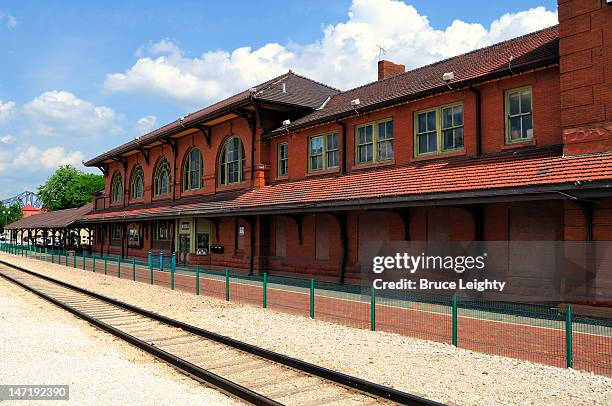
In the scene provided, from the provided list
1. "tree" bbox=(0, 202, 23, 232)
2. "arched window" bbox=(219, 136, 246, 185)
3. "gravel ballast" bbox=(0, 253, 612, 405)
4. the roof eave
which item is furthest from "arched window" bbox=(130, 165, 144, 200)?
"tree" bbox=(0, 202, 23, 232)

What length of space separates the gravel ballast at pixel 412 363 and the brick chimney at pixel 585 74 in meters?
6.24

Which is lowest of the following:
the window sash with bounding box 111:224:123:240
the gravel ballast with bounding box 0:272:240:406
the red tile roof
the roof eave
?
the gravel ballast with bounding box 0:272:240:406

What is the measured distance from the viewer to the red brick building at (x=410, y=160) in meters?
11.6

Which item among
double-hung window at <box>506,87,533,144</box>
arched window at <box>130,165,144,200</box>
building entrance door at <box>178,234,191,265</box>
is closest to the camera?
double-hung window at <box>506,87,533,144</box>

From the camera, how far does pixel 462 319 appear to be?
1102 cm

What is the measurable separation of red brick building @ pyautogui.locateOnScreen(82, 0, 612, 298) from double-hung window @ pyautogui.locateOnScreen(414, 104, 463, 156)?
44mm

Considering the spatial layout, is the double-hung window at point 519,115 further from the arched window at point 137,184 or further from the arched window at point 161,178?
the arched window at point 137,184

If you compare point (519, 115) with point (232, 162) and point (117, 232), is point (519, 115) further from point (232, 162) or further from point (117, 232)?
point (117, 232)

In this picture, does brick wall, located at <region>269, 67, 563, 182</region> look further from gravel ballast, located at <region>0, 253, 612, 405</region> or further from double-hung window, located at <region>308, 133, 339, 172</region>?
gravel ballast, located at <region>0, 253, 612, 405</region>

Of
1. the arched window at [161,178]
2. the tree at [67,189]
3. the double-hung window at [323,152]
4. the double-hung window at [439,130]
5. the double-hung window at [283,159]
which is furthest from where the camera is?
the tree at [67,189]

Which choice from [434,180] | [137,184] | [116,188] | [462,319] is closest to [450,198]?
[434,180]

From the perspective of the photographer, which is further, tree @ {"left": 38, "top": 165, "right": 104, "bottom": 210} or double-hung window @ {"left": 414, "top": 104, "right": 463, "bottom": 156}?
tree @ {"left": 38, "top": 165, "right": 104, "bottom": 210}

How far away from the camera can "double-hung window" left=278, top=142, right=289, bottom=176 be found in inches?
898

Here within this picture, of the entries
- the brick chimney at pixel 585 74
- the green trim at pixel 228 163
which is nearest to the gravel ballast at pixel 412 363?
the brick chimney at pixel 585 74
